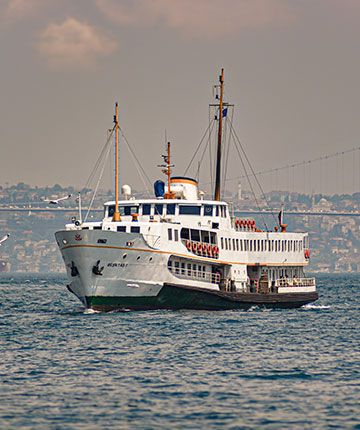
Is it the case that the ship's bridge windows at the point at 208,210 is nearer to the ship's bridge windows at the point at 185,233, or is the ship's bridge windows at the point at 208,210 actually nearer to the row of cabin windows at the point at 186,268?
the ship's bridge windows at the point at 185,233

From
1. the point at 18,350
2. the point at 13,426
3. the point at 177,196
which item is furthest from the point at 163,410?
the point at 177,196

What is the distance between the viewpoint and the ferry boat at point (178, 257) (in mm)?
46656

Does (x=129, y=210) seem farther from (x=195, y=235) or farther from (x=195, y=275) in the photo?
(x=195, y=275)

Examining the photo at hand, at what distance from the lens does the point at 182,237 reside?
50344mm

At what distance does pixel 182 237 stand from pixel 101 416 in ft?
89.8

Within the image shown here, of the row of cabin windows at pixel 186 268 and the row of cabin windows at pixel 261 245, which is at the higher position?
the row of cabin windows at pixel 261 245

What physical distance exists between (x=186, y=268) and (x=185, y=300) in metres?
1.85

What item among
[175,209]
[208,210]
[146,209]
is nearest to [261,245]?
[208,210]

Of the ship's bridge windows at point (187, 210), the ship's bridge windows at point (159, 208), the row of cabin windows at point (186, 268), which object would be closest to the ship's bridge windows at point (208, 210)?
the ship's bridge windows at point (187, 210)

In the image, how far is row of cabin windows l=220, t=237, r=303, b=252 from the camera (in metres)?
53.6

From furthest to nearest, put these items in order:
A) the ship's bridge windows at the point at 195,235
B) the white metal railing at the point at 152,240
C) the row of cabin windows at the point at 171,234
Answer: the ship's bridge windows at the point at 195,235 < the row of cabin windows at the point at 171,234 < the white metal railing at the point at 152,240

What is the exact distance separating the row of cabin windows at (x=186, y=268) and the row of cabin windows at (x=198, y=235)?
60.3 inches

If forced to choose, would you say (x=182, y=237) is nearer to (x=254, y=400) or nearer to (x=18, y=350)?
(x=18, y=350)

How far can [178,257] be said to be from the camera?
161 ft
